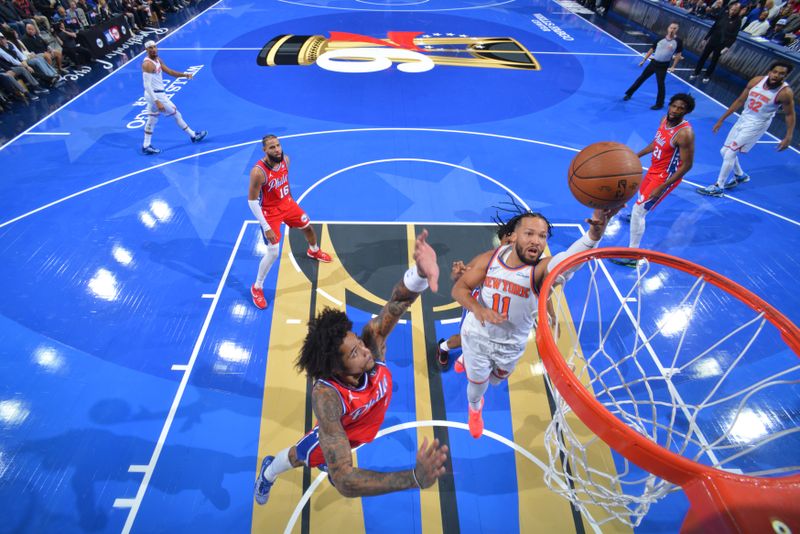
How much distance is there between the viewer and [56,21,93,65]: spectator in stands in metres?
11.0

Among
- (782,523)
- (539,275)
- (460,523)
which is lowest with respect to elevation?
(460,523)

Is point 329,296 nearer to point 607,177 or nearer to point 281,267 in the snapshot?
point 281,267

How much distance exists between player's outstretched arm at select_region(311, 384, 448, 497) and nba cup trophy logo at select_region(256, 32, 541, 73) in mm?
10808

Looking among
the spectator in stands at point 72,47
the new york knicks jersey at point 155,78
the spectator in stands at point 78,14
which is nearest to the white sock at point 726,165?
the new york knicks jersey at point 155,78

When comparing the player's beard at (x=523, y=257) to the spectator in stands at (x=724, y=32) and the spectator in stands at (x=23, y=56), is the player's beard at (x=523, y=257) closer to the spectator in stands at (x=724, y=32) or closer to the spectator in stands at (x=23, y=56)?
the spectator in stands at (x=724, y=32)

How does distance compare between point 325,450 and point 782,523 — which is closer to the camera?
point 782,523

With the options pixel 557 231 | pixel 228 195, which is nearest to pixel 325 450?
pixel 557 231

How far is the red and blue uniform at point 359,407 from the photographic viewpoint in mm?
2564

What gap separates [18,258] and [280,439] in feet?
15.8

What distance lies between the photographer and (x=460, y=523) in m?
3.40

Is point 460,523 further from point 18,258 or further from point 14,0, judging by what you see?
point 14,0

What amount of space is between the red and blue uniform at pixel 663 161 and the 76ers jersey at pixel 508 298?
10.8ft

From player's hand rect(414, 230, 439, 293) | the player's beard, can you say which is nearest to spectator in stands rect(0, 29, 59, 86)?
player's hand rect(414, 230, 439, 293)

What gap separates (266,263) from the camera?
486 centimetres
